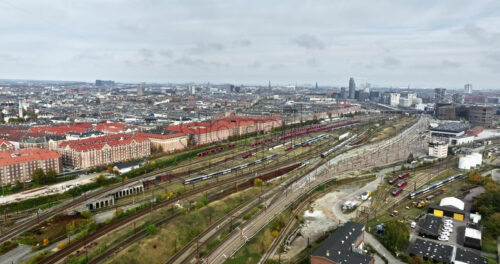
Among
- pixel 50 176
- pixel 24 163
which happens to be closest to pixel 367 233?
pixel 50 176

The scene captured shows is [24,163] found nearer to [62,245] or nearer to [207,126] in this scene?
[62,245]

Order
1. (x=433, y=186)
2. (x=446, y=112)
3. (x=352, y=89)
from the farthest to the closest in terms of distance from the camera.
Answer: (x=352, y=89) → (x=446, y=112) → (x=433, y=186)

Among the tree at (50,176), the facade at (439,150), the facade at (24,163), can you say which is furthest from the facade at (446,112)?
the tree at (50,176)

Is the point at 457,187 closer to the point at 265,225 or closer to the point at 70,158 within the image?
the point at 265,225

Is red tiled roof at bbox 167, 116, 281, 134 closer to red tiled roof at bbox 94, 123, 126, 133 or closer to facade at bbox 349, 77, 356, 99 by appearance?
red tiled roof at bbox 94, 123, 126, 133

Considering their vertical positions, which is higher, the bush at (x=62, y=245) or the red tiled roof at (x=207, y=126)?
the red tiled roof at (x=207, y=126)

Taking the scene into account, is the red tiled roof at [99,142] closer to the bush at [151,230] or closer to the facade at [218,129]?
the facade at [218,129]
